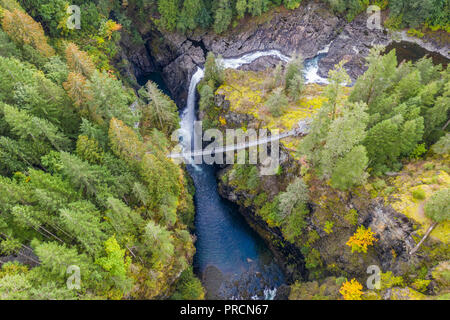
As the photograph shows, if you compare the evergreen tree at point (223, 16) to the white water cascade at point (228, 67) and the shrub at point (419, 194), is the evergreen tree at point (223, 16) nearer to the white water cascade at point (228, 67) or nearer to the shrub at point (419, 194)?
the white water cascade at point (228, 67)

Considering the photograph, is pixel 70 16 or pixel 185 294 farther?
pixel 70 16

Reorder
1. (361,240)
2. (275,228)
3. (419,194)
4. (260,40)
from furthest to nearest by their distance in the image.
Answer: (260,40) < (275,228) < (361,240) < (419,194)

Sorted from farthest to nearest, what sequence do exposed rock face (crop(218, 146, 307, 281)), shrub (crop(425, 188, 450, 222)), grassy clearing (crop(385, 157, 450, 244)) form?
1. exposed rock face (crop(218, 146, 307, 281))
2. grassy clearing (crop(385, 157, 450, 244))
3. shrub (crop(425, 188, 450, 222))

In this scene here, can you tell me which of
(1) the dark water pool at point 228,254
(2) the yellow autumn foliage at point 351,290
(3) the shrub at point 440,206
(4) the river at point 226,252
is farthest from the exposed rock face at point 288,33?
(2) the yellow autumn foliage at point 351,290

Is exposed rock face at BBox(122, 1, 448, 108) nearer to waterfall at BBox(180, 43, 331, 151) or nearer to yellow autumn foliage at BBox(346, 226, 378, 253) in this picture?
waterfall at BBox(180, 43, 331, 151)

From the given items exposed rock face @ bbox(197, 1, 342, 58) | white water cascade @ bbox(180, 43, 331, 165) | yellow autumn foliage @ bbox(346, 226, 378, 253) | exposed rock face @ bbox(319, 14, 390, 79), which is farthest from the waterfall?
yellow autumn foliage @ bbox(346, 226, 378, 253)

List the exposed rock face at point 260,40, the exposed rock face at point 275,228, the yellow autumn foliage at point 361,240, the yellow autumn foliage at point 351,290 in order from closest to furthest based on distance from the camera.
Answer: the yellow autumn foliage at point 351,290
the yellow autumn foliage at point 361,240
the exposed rock face at point 275,228
the exposed rock face at point 260,40

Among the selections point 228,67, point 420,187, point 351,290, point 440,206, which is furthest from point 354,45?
point 351,290

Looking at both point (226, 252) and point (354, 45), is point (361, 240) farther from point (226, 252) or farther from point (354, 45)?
point (354, 45)

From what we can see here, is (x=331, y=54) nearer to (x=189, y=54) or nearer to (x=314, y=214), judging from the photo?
(x=189, y=54)
